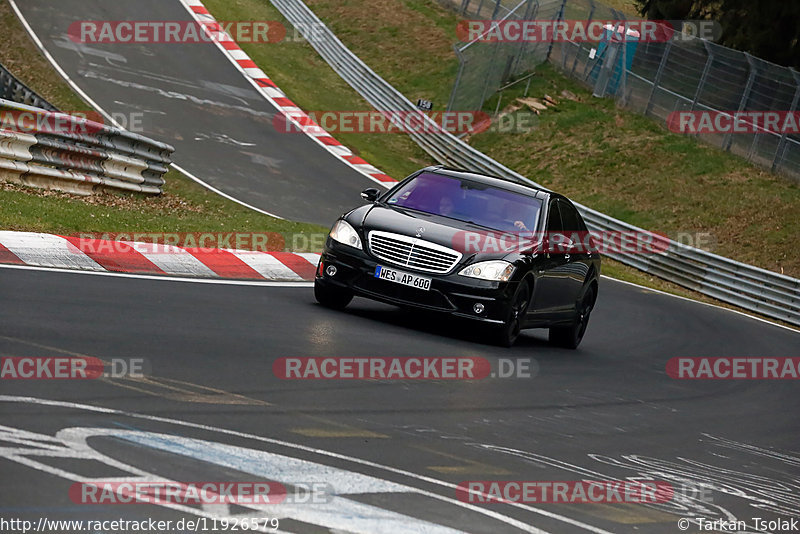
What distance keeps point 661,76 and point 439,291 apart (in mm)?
24537

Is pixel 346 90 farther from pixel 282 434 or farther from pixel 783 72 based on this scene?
pixel 282 434

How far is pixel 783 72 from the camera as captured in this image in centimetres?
2992

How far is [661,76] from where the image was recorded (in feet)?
112

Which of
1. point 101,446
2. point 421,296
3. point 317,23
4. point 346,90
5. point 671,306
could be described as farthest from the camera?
point 317,23

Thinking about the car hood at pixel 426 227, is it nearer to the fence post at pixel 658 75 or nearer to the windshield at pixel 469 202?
the windshield at pixel 469 202

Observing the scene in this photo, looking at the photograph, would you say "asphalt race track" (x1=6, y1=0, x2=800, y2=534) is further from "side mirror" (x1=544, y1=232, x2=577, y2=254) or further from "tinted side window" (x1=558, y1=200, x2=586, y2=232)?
"tinted side window" (x1=558, y1=200, x2=586, y2=232)

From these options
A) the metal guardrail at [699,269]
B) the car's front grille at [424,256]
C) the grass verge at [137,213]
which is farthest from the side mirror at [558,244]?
the metal guardrail at [699,269]

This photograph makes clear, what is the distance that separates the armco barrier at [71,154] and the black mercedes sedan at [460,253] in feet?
15.3

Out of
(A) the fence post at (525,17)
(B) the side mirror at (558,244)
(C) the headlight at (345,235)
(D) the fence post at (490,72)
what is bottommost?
(C) the headlight at (345,235)

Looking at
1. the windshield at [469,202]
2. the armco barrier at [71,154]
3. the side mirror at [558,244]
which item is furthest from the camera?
the armco barrier at [71,154]

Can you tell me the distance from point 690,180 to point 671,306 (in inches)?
455

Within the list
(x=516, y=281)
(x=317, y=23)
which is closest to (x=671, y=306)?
(x=516, y=281)

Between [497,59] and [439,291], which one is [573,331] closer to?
[439,291]

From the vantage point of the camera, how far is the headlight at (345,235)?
455 inches
